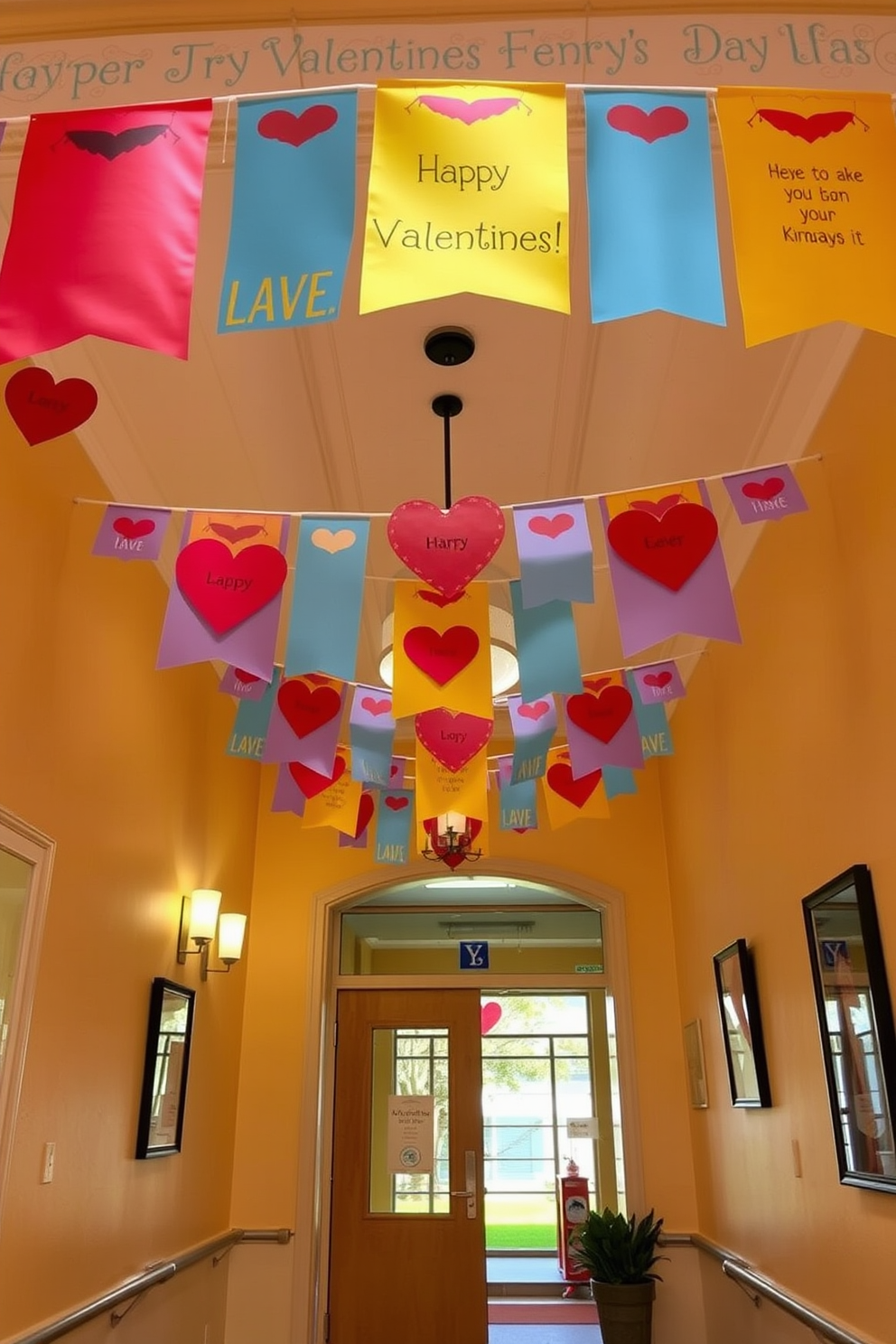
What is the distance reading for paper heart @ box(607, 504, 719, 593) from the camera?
2.57 meters

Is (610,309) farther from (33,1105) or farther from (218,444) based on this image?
(33,1105)

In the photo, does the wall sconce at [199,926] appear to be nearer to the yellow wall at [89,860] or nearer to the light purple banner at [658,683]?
the yellow wall at [89,860]

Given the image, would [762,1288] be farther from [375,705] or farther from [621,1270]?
[375,705]

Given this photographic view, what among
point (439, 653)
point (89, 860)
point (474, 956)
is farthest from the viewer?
point (474, 956)

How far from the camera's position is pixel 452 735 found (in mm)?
3480

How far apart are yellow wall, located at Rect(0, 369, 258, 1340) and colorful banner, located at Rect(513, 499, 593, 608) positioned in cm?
139

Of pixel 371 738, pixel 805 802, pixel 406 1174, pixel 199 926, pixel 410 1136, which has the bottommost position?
pixel 406 1174

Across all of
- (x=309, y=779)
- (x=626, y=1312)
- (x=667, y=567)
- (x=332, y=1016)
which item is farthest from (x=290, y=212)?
(x=332, y=1016)

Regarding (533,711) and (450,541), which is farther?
(533,711)

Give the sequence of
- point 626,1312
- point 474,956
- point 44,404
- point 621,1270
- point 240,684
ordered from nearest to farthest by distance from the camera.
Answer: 1. point 44,404
2. point 240,684
3. point 626,1312
4. point 621,1270
5. point 474,956

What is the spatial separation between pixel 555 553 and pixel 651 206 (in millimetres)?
1182

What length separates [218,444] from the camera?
3.49 meters

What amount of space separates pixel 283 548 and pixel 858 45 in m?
1.73

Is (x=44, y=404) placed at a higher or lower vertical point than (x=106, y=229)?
higher
